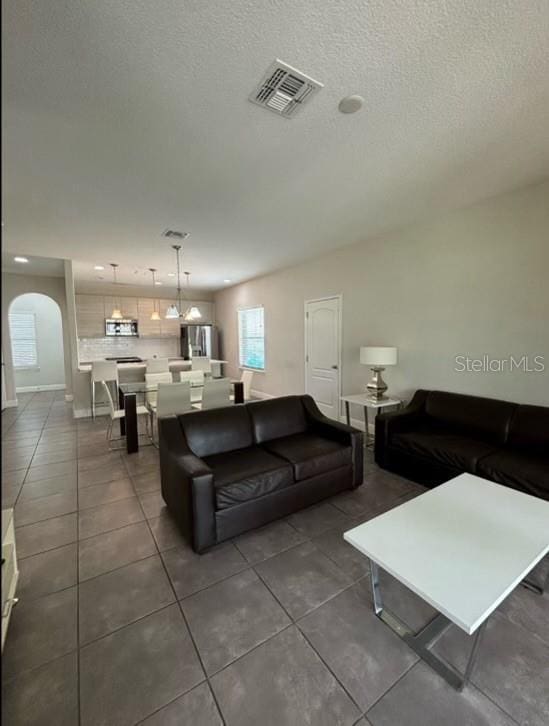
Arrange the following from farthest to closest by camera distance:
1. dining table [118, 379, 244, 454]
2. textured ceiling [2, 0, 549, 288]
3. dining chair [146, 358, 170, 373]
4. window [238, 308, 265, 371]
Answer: window [238, 308, 265, 371]
dining chair [146, 358, 170, 373]
dining table [118, 379, 244, 454]
textured ceiling [2, 0, 549, 288]

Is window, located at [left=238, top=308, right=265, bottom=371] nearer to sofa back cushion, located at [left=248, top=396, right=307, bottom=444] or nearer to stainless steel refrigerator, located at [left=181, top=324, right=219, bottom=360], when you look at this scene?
stainless steel refrigerator, located at [left=181, top=324, right=219, bottom=360]

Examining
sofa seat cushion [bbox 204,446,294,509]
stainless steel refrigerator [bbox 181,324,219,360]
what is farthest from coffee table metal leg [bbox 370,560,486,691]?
stainless steel refrigerator [bbox 181,324,219,360]

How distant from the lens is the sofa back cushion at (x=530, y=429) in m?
2.61

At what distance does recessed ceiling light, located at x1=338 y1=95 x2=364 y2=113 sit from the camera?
5.80ft

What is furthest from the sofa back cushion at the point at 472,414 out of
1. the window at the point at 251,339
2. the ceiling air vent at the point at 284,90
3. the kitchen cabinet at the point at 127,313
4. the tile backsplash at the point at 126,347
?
the tile backsplash at the point at 126,347

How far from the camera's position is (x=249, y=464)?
2.41 meters

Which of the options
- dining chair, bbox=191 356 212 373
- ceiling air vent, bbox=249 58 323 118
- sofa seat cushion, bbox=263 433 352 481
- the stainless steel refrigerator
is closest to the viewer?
ceiling air vent, bbox=249 58 323 118

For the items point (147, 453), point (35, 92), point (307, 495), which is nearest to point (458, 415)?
point (307, 495)

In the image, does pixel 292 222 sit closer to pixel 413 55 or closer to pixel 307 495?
pixel 413 55

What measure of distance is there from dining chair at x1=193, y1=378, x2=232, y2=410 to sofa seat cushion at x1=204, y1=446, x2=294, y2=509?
1.36 meters

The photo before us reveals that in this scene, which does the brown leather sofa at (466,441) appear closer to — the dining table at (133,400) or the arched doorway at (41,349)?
the dining table at (133,400)

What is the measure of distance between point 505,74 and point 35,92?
2498mm

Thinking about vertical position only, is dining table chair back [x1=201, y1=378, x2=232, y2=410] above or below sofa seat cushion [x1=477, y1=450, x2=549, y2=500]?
above
